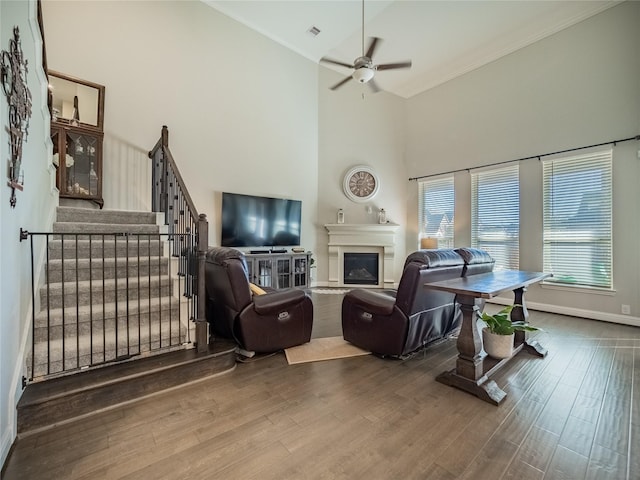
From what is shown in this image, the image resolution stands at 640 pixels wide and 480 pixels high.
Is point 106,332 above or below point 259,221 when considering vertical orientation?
below

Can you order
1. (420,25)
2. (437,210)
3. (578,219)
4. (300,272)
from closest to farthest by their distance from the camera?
(578,219) < (420,25) < (300,272) < (437,210)

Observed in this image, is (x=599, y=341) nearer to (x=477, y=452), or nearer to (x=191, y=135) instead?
(x=477, y=452)

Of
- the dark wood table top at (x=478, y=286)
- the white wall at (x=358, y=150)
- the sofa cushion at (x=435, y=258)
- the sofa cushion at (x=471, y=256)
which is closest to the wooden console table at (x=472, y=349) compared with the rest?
the dark wood table top at (x=478, y=286)

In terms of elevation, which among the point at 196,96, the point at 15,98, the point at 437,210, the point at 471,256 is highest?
the point at 196,96

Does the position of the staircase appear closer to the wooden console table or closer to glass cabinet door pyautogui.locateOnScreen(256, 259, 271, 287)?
the wooden console table

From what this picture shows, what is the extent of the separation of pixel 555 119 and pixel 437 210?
2.45m

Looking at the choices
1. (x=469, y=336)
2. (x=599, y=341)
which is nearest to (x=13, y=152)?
(x=469, y=336)

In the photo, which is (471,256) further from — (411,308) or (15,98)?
(15,98)

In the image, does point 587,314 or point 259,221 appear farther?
point 259,221

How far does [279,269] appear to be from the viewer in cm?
535

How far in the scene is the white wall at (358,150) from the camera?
252 inches

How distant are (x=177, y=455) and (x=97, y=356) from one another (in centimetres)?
114

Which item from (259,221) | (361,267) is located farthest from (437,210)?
(259,221)

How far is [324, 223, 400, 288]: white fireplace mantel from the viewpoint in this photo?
6.34 meters
